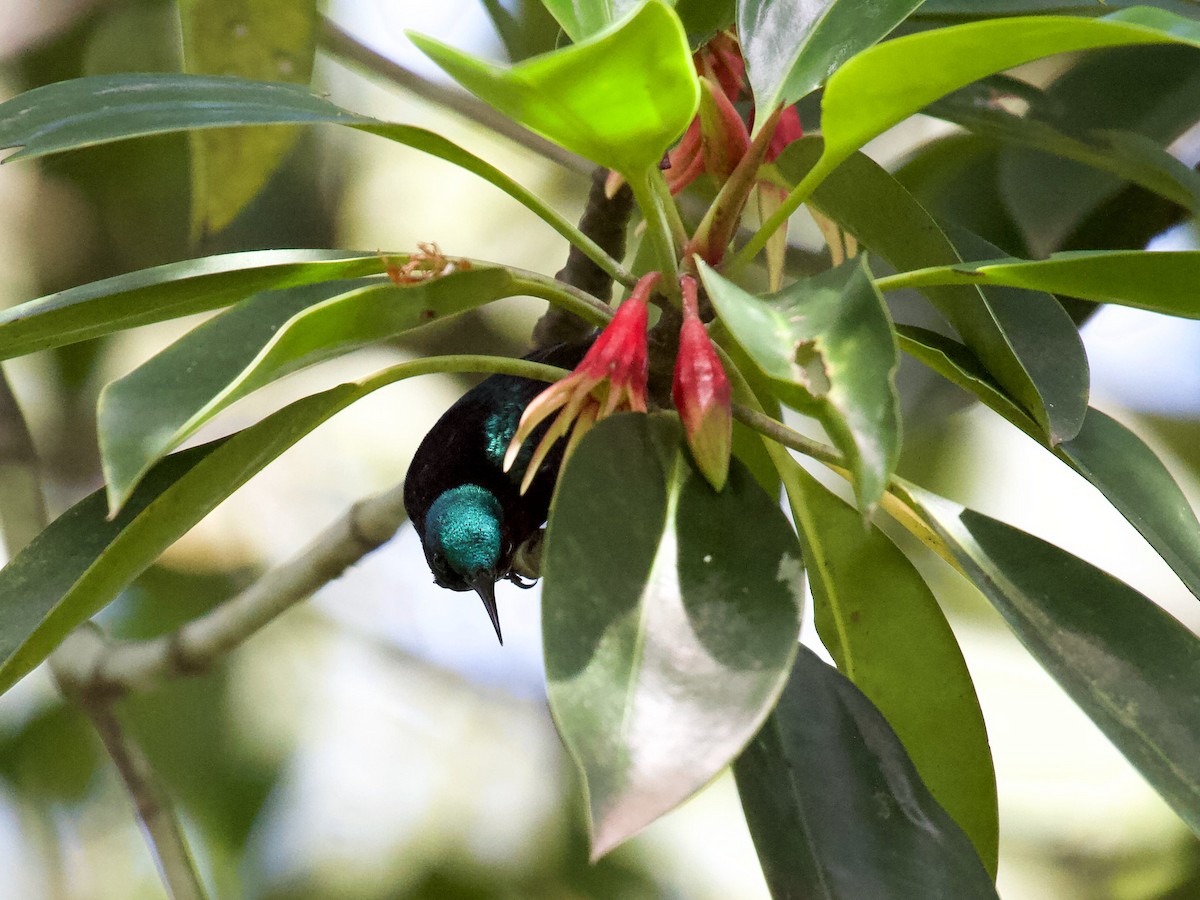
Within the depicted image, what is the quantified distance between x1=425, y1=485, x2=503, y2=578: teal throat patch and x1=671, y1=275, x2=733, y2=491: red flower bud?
24 cm

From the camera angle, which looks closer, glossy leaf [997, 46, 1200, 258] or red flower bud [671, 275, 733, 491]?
red flower bud [671, 275, 733, 491]

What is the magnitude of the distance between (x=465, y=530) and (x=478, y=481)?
3 cm

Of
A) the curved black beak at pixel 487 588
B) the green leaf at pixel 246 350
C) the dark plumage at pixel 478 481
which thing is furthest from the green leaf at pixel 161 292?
the curved black beak at pixel 487 588

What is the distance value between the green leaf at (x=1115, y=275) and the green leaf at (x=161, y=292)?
1.12 feet

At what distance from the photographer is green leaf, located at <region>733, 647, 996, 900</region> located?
513 mm

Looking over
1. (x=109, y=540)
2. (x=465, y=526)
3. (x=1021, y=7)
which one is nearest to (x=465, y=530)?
(x=465, y=526)

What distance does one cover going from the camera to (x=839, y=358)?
0.39 meters

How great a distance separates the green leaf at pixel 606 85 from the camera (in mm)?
388

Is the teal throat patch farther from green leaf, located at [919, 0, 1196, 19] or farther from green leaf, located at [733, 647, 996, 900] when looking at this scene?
green leaf, located at [919, 0, 1196, 19]

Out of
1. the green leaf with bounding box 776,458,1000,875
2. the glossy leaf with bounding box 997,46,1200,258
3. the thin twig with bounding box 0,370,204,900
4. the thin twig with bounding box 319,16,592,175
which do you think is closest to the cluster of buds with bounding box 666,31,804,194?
the green leaf with bounding box 776,458,1000,875

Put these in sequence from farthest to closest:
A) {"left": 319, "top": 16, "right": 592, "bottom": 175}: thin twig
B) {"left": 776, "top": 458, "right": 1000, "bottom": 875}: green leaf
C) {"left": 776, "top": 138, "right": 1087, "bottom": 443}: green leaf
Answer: {"left": 319, "top": 16, "right": 592, "bottom": 175}: thin twig → {"left": 776, "top": 458, "right": 1000, "bottom": 875}: green leaf → {"left": 776, "top": 138, "right": 1087, "bottom": 443}: green leaf

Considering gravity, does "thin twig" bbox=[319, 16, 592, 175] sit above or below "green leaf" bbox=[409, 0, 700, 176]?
below

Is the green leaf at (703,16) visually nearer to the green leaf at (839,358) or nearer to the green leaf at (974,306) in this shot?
the green leaf at (974,306)

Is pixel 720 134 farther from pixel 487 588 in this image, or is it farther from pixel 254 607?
pixel 254 607
